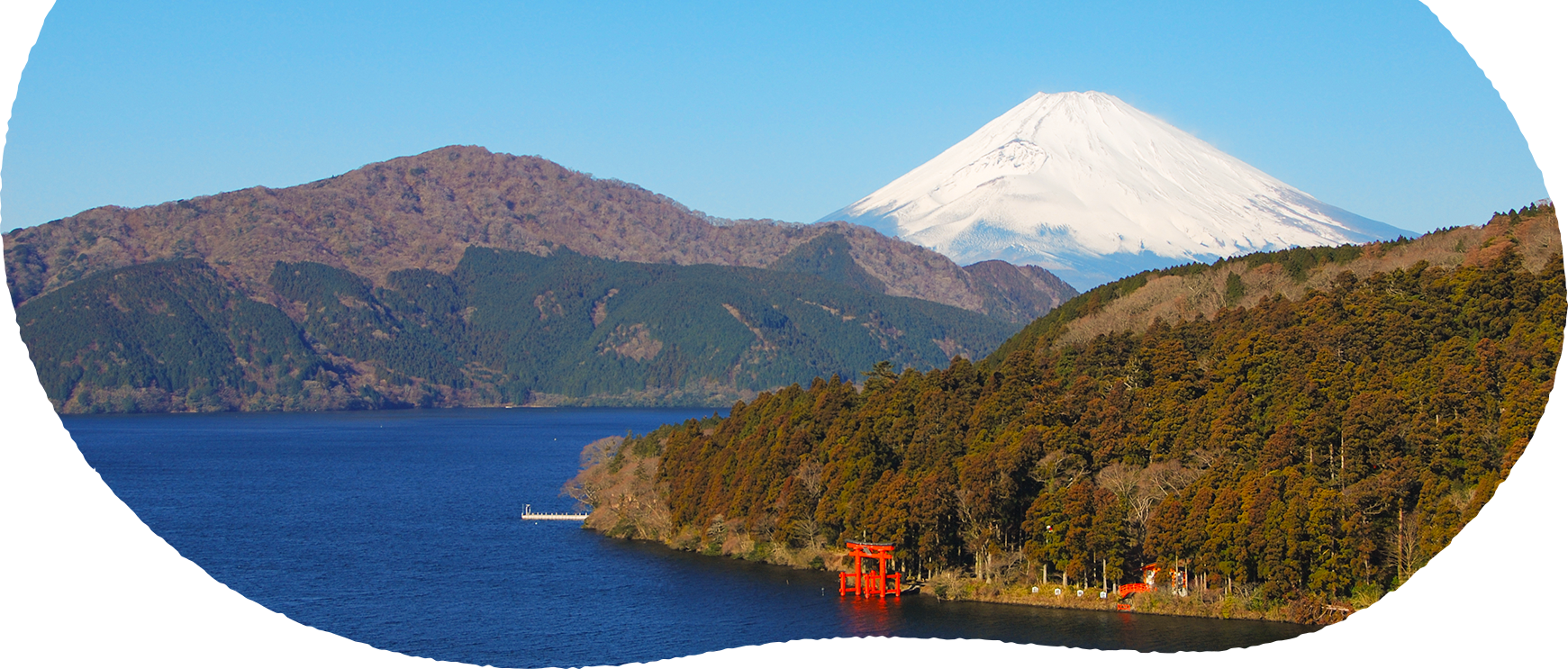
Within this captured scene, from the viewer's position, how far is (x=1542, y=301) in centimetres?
2691

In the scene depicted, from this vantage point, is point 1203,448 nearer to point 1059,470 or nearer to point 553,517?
point 1059,470

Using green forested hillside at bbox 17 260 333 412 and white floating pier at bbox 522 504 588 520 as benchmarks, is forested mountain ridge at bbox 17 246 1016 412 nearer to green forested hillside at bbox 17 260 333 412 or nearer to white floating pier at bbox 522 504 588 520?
green forested hillside at bbox 17 260 333 412

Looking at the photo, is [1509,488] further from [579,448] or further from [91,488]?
[579,448]

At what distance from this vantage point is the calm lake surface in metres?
23.2

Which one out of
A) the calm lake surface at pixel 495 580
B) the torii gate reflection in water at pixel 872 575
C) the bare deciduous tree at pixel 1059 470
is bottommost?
the calm lake surface at pixel 495 580

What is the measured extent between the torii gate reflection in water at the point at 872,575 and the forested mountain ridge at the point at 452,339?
132 meters

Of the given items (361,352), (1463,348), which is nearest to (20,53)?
(1463,348)

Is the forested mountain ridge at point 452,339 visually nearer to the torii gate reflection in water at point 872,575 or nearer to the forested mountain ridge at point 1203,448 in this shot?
the forested mountain ridge at point 1203,448

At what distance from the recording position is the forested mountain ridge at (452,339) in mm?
153875

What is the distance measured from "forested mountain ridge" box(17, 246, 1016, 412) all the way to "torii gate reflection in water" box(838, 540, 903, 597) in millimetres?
132300

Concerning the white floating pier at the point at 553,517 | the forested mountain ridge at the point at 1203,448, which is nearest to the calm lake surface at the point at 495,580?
the white floating pier at the point at 553,517

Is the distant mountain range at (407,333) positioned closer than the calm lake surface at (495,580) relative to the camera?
No

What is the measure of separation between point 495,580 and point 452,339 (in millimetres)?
158910

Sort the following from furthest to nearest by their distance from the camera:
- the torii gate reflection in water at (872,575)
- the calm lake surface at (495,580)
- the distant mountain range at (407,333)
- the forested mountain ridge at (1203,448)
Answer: the distant mountain range at (407,333)
the torii gate reflection in water at (872,575)
the calm lake surface at (495,580)
the forested mountain ridge at (1203,448)
